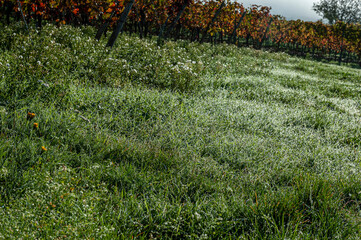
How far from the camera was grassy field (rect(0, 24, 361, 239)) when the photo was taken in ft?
6.63

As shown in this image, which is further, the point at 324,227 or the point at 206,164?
the point at 206,164

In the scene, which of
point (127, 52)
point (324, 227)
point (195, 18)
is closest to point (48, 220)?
point (324, 227)

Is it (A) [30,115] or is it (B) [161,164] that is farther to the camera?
(A) [30,115]

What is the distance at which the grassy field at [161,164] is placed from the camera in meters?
2.02

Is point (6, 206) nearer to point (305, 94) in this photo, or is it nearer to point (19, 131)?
point (19, 131)

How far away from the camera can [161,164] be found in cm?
290

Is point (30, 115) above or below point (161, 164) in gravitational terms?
above

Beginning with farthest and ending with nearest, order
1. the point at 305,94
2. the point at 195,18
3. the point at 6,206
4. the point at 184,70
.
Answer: the point at 195,18 → the point at 305,94 → the point at 184,70 → the point at 6,206

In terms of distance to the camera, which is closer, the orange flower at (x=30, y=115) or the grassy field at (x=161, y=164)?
the grassy field at (x=161, y=164)

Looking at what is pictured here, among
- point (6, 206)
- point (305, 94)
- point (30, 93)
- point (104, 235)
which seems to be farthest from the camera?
point (305, 94)

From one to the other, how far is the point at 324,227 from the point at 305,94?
19.3 ft

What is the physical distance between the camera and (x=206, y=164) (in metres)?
3.03

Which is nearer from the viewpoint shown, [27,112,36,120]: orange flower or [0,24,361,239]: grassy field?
[0,24,361,239]: grassy field

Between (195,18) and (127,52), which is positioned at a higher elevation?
(195,18)
